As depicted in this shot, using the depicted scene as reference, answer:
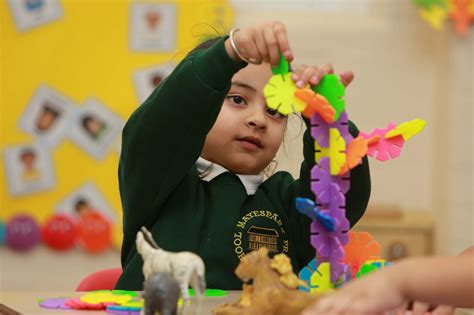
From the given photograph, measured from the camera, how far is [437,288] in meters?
0.60

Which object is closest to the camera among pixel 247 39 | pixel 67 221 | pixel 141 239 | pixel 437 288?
pixel 437 288

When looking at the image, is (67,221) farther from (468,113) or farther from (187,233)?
(187,233)

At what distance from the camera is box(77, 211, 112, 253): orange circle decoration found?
116 inches

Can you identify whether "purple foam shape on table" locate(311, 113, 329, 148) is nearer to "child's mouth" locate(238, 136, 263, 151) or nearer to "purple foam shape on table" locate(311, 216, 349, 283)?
"purple foam shape on table" locate(311, 216, 349, 283)

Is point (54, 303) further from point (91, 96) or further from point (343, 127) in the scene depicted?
point (91, 96)

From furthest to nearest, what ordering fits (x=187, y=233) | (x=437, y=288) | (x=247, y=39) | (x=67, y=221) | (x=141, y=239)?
1. (x=67, y=221)
2. (x=187, y=233)
3. (x=247, y=39)
4. (x=141, y=239)
5. (x=437, y=288)

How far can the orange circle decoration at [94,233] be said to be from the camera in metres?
2.96

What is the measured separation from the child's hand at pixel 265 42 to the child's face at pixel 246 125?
0.23 metres

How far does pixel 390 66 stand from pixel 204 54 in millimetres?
2341

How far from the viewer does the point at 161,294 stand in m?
0.66

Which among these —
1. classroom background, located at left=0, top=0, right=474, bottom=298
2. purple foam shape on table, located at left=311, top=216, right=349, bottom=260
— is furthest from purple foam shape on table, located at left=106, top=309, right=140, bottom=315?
classroom background, located at left=0, top=0, right=474, bottom=298

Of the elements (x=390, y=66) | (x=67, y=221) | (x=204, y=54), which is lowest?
(x=67, y=221)

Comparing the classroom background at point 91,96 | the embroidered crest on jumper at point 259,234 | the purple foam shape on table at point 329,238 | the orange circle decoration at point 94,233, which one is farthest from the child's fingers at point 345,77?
the orange circle decoration at point 94,233

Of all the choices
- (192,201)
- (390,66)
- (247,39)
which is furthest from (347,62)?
(247,39)
